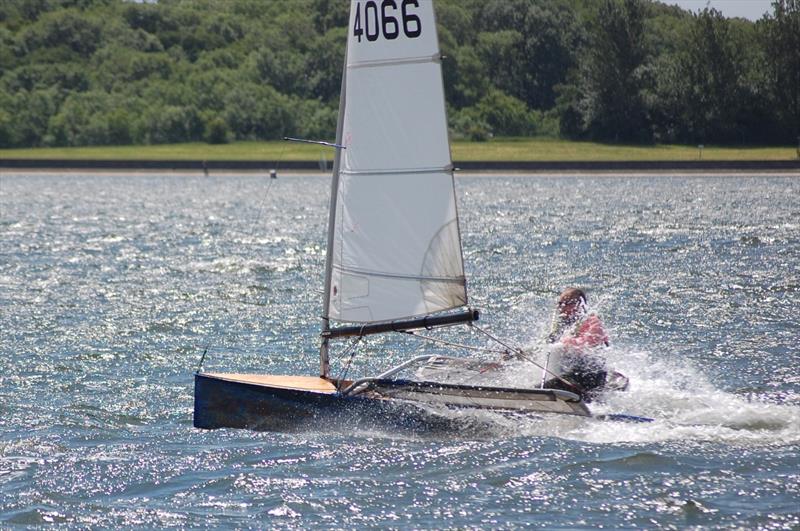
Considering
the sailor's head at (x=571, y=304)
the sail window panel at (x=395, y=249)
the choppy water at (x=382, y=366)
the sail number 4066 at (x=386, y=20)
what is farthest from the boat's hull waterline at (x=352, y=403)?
the sail number 4066 at (x=386, y=20)

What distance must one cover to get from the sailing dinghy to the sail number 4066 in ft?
0.04

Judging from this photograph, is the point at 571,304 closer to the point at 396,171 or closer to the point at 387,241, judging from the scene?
the point at 387,241

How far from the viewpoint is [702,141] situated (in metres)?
108

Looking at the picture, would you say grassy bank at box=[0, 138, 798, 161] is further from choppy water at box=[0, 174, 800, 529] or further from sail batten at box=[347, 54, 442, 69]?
sail batten at box=[347, 54, 442, 69]

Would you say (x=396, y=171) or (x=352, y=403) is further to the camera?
(x=396, y=171)

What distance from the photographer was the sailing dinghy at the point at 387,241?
54.5 feet

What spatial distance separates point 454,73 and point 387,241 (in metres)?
105

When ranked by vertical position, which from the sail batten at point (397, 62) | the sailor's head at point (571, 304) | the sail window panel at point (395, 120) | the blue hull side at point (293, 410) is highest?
the sail batten at point (397, 62)

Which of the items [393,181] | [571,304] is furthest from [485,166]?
[393,181]

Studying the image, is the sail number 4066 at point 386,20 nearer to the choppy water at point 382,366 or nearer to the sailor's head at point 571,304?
the sailor's head at point 571,304

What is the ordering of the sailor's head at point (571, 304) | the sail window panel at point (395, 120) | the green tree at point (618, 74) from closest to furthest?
1. the sail window panel at point (395, 120)
2. the sailor's head at point (571, 304)
3. the green tree at point (618, 74)

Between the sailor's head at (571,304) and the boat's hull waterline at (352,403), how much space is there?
1323mm

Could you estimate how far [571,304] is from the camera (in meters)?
17.4

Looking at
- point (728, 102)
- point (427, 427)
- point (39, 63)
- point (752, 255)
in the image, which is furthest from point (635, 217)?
point (39, 63)
